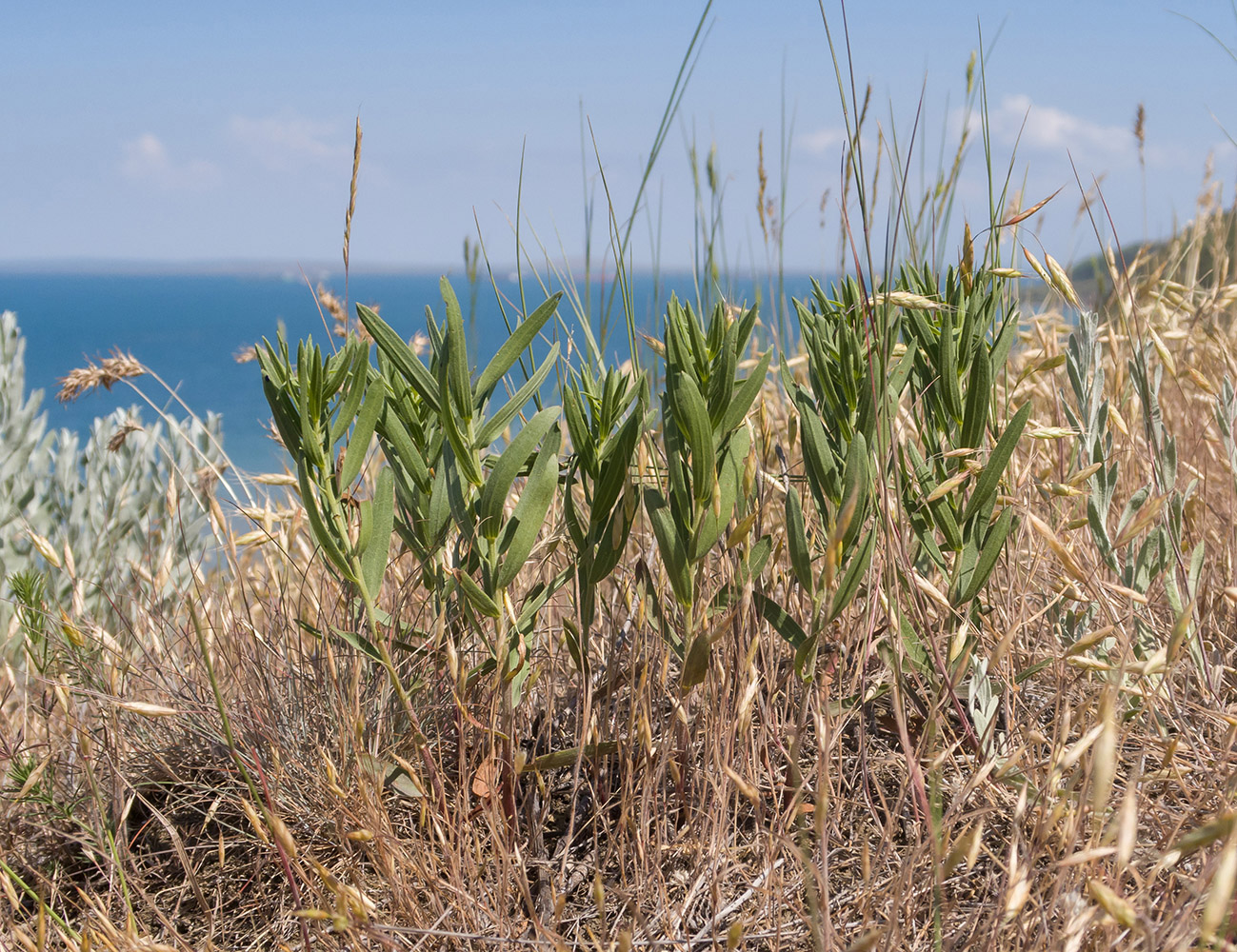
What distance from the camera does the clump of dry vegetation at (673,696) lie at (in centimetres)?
93

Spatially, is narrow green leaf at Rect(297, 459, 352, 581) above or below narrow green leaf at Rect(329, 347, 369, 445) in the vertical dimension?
below

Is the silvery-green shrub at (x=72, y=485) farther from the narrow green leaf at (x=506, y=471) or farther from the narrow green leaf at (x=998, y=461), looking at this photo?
the narrow green leaf at (x=998, y=461)

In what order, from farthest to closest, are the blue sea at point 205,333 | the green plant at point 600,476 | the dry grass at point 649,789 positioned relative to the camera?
the blue sea at point 205,333, the green plant at point 600,476, the dry grass at point 649,789

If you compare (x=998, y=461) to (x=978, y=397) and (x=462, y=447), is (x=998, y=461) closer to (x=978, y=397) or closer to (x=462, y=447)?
(x=978, y=397)

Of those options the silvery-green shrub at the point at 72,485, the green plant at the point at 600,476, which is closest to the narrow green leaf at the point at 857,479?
the green plant at the point at 600,476

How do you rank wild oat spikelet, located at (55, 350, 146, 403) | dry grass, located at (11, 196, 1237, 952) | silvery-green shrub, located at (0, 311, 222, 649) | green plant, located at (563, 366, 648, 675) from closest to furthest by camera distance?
dry grass, located at (11, 196, 1237, 952), green plant, located at (563, 366, 648, 675), wild oat spikelet, located at (55, 350, 146, 403), silvery-green shrub, located at (0, 311, 222, 649)

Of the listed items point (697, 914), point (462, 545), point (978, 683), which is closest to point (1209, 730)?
point (978, 683)

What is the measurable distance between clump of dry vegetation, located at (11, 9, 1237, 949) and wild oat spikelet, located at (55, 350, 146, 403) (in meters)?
0.40

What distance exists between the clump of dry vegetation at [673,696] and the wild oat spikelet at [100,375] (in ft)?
A: 1.31

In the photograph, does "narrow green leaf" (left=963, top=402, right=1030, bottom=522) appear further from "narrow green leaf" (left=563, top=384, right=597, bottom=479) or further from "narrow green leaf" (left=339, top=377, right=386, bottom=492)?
"narrow green leaf" (left=339, top=377, right=386, bottom=492)

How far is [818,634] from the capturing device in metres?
0.92

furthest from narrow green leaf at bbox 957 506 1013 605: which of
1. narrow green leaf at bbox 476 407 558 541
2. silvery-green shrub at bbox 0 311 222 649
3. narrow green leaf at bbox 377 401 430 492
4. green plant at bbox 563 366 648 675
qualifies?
silvery-green shrub at bbox 0 311 222 649

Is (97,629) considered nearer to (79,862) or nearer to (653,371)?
(79,862)

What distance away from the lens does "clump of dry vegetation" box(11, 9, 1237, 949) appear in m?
0.93
